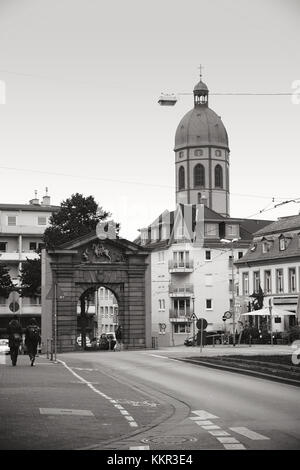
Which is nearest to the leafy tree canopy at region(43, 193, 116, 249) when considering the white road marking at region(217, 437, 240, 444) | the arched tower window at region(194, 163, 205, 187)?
the arched tower window at region(194, 163, 205, 187)

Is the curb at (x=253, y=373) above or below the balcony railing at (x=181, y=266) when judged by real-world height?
below

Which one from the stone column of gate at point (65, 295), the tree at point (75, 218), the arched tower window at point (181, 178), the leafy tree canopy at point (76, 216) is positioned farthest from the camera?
the arched tower window at point (181, 178)

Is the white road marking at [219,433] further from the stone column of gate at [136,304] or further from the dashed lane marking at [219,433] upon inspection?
the stone column of gate at [136,304]

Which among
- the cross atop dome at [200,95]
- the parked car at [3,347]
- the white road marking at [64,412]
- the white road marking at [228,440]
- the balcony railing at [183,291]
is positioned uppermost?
the cross atop dome at [200,95]

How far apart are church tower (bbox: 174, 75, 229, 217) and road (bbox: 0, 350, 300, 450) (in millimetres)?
104052

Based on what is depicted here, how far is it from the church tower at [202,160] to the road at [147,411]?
4097 inches

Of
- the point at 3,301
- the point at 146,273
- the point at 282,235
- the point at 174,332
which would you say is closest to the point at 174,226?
the point at 174,332

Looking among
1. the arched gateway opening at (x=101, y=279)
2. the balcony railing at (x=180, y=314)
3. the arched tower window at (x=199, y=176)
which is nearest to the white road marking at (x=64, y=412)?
the arched gateway opening at (x=101, y=279)

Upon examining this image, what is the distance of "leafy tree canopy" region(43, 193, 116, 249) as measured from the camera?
8856 centimetres

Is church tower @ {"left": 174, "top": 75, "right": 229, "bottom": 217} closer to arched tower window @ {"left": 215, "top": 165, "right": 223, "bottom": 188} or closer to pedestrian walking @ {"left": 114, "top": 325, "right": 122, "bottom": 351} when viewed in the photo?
arched tower window @ {"left": 215, "top": 165, "right": 223, "bottom": 188}

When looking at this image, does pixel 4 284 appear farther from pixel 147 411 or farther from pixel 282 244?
pixel 147 411

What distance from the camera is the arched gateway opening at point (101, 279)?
230ft

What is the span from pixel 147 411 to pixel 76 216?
70.8m

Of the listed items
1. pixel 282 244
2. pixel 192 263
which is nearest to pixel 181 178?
pixel 192 263
